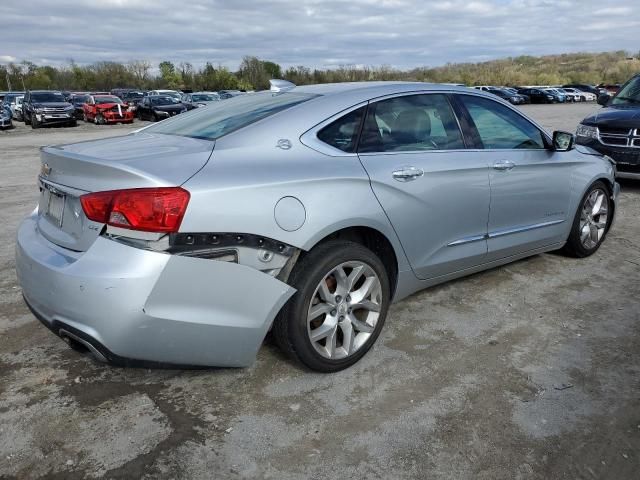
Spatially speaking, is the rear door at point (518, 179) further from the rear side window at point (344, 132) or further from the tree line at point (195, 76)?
the tree line at point (195, 76)

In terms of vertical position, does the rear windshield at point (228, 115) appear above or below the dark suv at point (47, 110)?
above

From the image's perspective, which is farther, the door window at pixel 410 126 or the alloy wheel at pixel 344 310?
the door window at pixel 410 126

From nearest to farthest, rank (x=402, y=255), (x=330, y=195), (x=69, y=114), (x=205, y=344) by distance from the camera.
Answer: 1. (x=205, y=344)
2. (x=330, y=195)
3. (x=402, y=255)
4. (x=69, y=114)

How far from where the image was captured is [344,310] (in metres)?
3.10

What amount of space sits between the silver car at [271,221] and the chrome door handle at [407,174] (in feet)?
0.04

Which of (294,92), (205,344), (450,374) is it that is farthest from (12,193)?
(450,374)

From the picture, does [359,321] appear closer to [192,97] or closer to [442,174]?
[442,174]

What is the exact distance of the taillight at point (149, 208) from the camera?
240 cm

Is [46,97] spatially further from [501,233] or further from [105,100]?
[501,233]

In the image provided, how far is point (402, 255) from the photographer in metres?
3.39

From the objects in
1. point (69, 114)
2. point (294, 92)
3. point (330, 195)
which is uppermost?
point (294, 92)

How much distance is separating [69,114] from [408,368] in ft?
85.5

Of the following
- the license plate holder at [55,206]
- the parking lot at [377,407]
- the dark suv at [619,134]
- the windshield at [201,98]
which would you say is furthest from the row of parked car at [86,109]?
the parking lot at [377,407]

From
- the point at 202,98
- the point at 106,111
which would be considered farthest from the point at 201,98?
the point at 106,111
